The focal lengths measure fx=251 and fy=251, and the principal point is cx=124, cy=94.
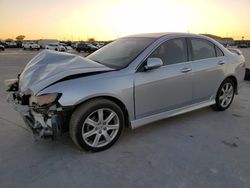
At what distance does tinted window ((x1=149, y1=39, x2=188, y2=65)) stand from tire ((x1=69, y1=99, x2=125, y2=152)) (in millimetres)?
1075

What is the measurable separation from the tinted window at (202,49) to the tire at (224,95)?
680mm

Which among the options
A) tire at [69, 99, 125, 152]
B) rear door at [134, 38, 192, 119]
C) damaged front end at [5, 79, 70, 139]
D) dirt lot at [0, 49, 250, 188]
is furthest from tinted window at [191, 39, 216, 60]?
damaged front end at [5, 79, 70, 139]

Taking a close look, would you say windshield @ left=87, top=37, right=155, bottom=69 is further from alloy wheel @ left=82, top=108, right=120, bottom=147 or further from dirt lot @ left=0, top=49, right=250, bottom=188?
dirt lot @ left=0, top=49, right=250, bottom=188

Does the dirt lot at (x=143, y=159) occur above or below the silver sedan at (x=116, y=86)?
below

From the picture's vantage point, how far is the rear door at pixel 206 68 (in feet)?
14.1

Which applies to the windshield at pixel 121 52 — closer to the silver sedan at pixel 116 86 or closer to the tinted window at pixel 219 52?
the silver sedan at pixel 116 86

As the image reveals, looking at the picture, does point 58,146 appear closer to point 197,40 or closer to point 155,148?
point 155,148

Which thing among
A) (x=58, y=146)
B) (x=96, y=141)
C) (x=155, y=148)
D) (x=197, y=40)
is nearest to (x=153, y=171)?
(x=155, y=148)

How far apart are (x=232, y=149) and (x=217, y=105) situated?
1.70 meters

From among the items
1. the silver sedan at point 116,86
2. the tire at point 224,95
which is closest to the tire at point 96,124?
the silver sedan at point 116,86

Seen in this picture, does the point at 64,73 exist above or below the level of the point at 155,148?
above

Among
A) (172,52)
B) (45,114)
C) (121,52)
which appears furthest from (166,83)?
(45,114)

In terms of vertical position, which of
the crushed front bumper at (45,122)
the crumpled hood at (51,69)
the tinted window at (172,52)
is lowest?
the crushed front bumper at (45,122)

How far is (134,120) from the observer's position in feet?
11.7
